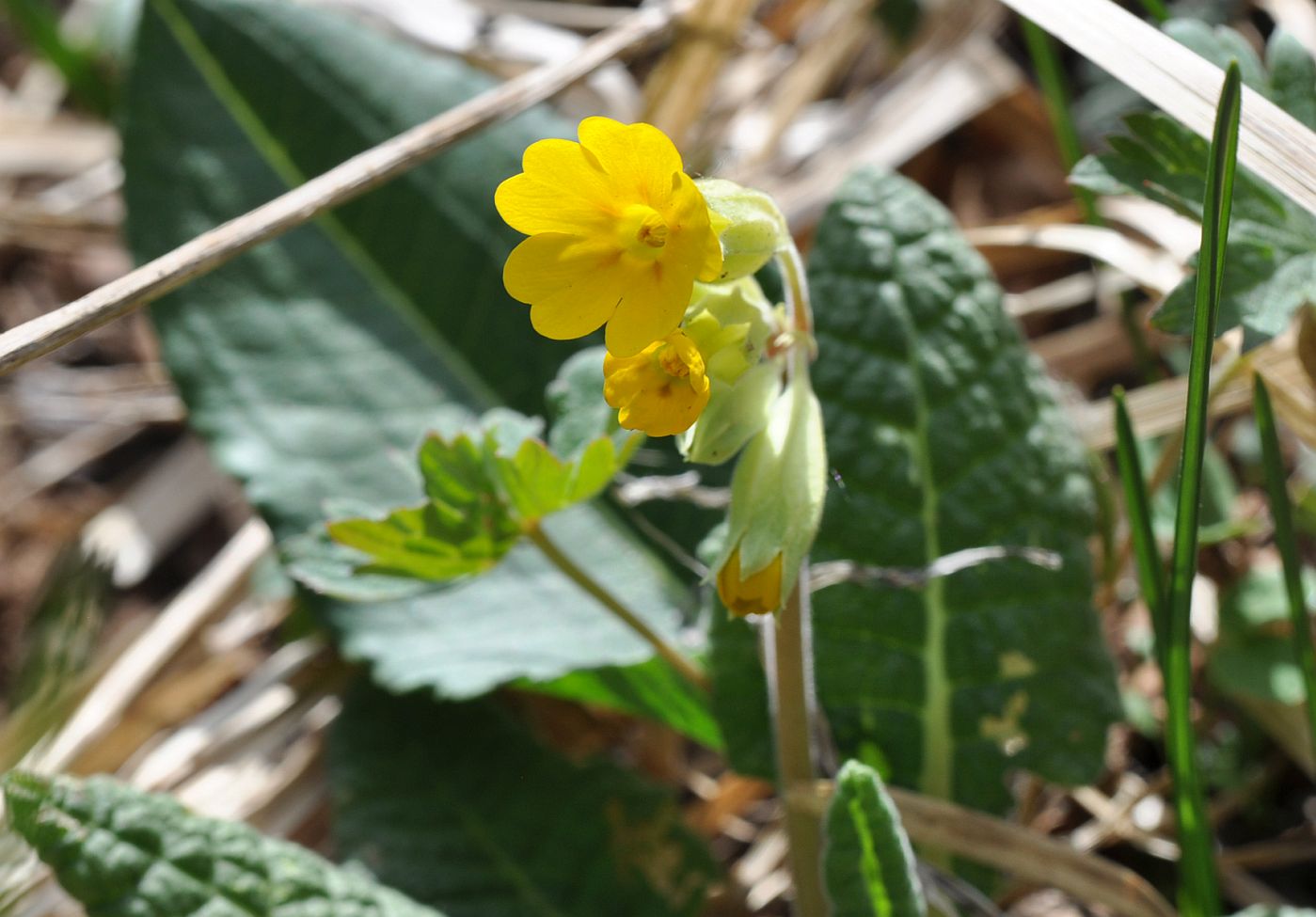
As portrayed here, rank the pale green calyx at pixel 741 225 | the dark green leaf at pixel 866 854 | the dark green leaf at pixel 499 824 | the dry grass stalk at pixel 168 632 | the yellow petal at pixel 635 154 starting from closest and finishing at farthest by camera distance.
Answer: the yellow petal at pixel 635 154 → the pale green calyx at pixel 741 225 → the dark green leaf at pixel 866 854 → the dark green leaf at pixel 499 824 → the dry grass stalk at pixel 168 632

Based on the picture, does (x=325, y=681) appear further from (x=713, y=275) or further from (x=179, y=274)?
(x=713, y=275)

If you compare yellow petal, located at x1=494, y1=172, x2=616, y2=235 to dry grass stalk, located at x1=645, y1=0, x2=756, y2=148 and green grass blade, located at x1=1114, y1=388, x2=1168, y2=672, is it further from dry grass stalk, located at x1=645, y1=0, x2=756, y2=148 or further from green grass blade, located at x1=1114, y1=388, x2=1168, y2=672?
dry grass stalk, located at x1=645, y1=0, x2=756, y2=148

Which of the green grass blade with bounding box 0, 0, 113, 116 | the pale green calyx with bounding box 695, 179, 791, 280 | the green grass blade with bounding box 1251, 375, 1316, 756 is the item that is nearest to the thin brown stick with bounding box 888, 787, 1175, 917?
the green grass blade with bounding box 1251, 375, 1316, 756

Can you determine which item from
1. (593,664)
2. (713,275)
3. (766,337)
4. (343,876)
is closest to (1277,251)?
(766,337)

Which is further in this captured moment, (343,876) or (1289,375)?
(1289,375)

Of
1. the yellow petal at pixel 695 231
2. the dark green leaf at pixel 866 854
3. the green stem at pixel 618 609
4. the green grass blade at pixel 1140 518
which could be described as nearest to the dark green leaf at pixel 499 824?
the green stem at pixel 618 609

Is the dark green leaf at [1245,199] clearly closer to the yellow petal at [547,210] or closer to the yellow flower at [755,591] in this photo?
the yellow flower at [755,591]
